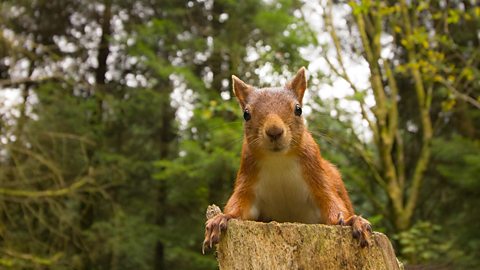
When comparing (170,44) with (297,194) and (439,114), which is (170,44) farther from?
(297,194)

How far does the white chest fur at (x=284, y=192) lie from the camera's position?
2676 mm

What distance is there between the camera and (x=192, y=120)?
803cm

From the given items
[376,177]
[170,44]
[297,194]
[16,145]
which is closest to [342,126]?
[376,177]

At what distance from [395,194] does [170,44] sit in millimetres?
4428

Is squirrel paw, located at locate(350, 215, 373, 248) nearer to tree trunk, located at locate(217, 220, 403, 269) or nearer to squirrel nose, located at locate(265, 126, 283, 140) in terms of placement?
tree trunk, located at locate(217, 220, 403, 269)

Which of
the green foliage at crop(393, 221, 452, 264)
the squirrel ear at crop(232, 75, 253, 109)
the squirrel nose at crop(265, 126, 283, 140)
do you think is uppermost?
the squirrel ear at crop(232, 75, 253, 109)

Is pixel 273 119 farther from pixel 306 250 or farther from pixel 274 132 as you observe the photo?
pixel 306 250

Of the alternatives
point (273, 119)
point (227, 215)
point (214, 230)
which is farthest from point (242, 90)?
point (214, 230)

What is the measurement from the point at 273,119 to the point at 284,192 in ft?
1.27

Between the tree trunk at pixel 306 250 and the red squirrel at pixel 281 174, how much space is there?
256 mm

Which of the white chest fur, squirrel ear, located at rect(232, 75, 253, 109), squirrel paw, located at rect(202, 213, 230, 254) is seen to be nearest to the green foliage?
the white chest fur

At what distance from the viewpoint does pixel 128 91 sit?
10914 millimetres

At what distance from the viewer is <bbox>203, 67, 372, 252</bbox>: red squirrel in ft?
8.54

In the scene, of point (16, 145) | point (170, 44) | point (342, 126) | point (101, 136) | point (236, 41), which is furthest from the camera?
point (101, 136)
